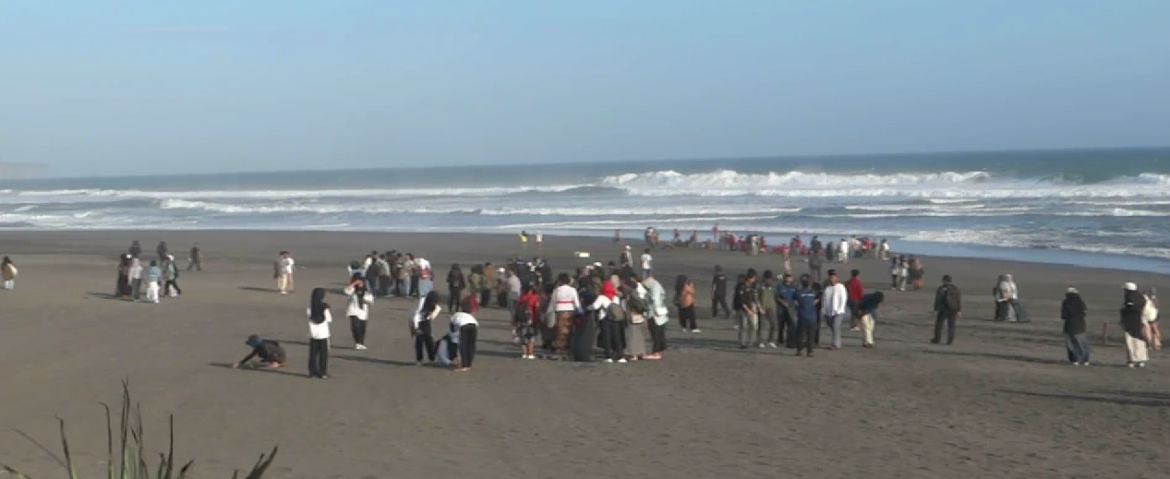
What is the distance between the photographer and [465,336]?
14.4 metres

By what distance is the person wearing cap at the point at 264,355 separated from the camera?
14461 mm

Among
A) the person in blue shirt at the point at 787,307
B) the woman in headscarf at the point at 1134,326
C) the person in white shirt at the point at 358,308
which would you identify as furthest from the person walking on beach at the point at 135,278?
the woman in headscarf at the point at 1134,326

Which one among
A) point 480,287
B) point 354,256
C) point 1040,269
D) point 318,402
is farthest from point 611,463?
point 354,256

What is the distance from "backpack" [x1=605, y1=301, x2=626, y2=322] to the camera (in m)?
15.0

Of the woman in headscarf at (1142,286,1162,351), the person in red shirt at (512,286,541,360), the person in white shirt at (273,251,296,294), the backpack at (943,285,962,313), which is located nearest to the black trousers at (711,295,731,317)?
the backpack at (943,285,962,313)

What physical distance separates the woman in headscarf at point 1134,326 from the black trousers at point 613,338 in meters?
6.10

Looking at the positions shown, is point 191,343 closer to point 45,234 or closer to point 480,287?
point 480,287

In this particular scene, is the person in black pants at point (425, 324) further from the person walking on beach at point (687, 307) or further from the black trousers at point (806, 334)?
the black trousers at point (806, 334)

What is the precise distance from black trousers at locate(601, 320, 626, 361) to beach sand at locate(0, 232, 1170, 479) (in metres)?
0.39

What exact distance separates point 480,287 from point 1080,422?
1293cm

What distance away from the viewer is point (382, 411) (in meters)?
12.1

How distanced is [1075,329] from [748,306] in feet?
13.5

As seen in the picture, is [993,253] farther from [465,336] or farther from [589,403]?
[589,403]

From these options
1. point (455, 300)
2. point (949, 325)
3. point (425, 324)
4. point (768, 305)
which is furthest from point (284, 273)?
point (949, 325)
